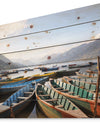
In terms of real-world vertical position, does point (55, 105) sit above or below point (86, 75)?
below

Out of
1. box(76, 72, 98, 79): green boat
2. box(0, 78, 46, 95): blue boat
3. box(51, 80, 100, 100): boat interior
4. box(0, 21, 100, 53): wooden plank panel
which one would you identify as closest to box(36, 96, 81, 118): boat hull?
box(51, 80, 100, 100): boat interior

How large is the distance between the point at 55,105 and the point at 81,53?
86 centimetres

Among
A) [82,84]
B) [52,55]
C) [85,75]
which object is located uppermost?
[52,55]

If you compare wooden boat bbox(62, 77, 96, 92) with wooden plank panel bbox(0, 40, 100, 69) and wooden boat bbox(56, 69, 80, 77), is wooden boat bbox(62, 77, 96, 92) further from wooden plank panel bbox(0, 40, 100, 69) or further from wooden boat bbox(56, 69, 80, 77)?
wooden plank panel bbox(0, 40, 100, 69)

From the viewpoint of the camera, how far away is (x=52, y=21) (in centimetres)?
193

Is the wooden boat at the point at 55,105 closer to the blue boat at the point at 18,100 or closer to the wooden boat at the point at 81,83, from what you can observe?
the blue boat at the point at 18,100

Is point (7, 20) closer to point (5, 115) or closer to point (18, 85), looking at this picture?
point (18, 85)

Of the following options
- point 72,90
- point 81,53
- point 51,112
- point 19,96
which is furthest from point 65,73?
point 19,96

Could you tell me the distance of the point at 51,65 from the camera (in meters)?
1.88

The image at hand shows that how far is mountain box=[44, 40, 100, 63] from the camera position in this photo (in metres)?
1.69

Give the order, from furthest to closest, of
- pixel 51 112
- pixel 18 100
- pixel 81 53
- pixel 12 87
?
pixel 12 87 < pixel 18 100 < pixel 81 53 < pixel 51 112

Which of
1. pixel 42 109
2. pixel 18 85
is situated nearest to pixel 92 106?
pixel 42 109

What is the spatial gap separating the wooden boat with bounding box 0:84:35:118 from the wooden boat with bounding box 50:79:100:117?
393 mm

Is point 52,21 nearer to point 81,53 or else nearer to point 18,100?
Answer: point 81,53
